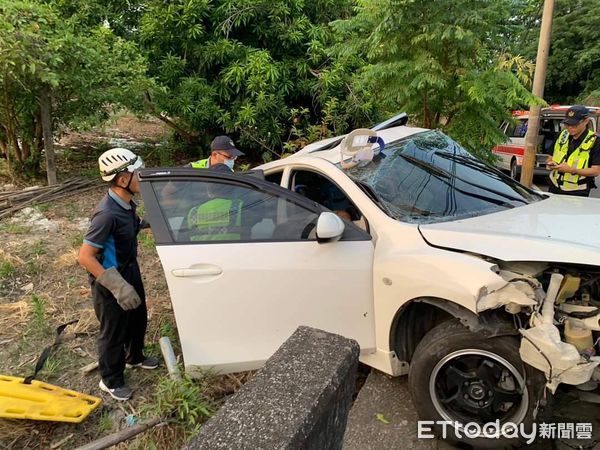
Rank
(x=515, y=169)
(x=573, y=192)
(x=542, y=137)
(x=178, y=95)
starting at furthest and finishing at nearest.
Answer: (x=515, y=169)
(x=542, y=137)
(x=178, y=95)
(x=573, y=192)

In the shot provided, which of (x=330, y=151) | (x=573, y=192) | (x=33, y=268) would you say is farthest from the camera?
(x=33, y=268)

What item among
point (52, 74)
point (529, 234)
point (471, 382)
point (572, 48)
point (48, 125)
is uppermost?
point (52, 74)

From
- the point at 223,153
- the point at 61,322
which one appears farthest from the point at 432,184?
the point at 61,322

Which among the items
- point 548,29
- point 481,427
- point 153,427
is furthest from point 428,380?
point 548,29

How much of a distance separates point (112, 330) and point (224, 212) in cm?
105

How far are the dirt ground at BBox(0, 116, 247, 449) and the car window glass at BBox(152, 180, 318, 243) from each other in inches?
37.2

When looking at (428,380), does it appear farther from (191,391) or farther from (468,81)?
(468,81)

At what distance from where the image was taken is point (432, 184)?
9.73 feet

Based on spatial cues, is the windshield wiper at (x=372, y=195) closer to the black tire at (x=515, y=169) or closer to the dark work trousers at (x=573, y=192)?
the dark work trousers at (x=573, y=192)

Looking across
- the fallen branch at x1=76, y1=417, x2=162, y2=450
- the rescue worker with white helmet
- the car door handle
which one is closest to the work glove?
the rescue worker with white helmet

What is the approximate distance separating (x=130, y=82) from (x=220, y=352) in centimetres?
546

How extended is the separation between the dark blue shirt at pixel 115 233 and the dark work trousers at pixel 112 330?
0.45 ft

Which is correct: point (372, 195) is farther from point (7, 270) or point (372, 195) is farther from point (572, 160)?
point (7, 270)

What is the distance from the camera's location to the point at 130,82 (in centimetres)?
679
